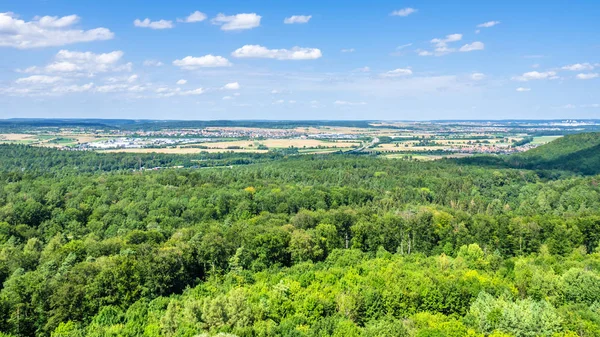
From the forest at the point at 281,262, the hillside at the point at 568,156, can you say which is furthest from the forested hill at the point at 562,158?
the forest at the point at 281,262

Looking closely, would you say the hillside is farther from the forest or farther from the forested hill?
the forest

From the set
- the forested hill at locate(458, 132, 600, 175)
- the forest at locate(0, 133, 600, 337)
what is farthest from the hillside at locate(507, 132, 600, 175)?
the forest at locate(0, 133, 600, 337)

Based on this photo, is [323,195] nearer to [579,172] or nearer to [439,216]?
[439,216]

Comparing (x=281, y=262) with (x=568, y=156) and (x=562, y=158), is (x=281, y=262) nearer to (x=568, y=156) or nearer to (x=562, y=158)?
(x=562, y=158)

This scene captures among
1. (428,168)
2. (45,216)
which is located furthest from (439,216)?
(428,168)

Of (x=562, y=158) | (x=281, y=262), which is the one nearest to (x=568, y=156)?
(x=562, y=158)

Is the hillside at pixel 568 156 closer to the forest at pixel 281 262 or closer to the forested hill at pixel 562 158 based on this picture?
the forested hill at pixel 562 158
